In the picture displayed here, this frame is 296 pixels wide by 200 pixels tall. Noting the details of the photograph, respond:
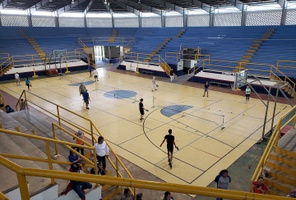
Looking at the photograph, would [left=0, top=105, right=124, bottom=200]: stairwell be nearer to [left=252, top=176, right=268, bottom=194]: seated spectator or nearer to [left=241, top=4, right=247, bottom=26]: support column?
[left=252, top=176, right=268, bottom=194]: seated spectator

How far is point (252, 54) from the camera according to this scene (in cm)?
2520

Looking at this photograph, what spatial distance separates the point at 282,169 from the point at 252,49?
22.2 m

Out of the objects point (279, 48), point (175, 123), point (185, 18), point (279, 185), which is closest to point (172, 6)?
point (185, 18)

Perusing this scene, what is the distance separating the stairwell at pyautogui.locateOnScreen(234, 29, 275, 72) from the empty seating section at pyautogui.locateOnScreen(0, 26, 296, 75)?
0.33m

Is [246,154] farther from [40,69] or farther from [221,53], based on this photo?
[40,69]

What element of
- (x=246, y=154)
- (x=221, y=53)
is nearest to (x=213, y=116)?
(x=246, y=154)

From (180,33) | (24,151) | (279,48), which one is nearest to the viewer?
(24,151)

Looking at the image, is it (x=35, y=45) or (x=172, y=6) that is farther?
(x=172, y=6)

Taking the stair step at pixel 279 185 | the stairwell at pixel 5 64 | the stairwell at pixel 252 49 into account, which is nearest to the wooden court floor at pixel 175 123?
the stair step at pixel 279 185

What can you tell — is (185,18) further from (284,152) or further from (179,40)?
(284,152)

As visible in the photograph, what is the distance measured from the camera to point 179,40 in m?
33.8

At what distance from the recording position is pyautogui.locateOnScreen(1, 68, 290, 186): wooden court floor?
993 centimetres

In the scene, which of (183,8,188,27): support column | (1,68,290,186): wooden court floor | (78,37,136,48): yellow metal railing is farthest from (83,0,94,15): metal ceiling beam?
(1,68,290,186): wooden court floor

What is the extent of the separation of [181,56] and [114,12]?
2250 centimetres
